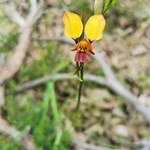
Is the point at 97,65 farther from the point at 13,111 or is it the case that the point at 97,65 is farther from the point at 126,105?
the point at 13,111

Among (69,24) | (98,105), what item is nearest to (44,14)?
(98,105)

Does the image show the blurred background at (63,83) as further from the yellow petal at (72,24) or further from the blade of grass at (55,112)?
the yellow petal at (72,24)

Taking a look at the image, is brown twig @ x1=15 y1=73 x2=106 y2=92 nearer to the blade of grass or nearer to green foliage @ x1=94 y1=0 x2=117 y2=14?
the blade of grass

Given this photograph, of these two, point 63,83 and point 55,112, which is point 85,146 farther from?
point 63,83

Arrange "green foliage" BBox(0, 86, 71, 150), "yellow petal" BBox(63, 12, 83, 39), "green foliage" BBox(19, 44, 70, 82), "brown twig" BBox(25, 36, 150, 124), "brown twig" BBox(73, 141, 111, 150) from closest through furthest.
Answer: "yellow petal" BBox(63, 12, 83, 39) → "green foliage" BBox(0, 86, 71, 150) → "brown twig" BBox(73, 141, 111, 150) → "brown twig" BBox(25, 36, 150, 124) → "green foliage" BBox(19, 44, 70, 82)

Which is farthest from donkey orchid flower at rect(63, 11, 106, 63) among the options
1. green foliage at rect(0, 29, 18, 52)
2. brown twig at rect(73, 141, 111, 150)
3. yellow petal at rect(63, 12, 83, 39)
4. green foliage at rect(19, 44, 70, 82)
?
green foliage at rect(0, 29, 18, 52)

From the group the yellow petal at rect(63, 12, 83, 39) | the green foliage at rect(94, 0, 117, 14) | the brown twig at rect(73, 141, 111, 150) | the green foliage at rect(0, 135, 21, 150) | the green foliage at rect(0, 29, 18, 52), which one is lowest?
the green foliage at rect(0, 135, 21, 150)
